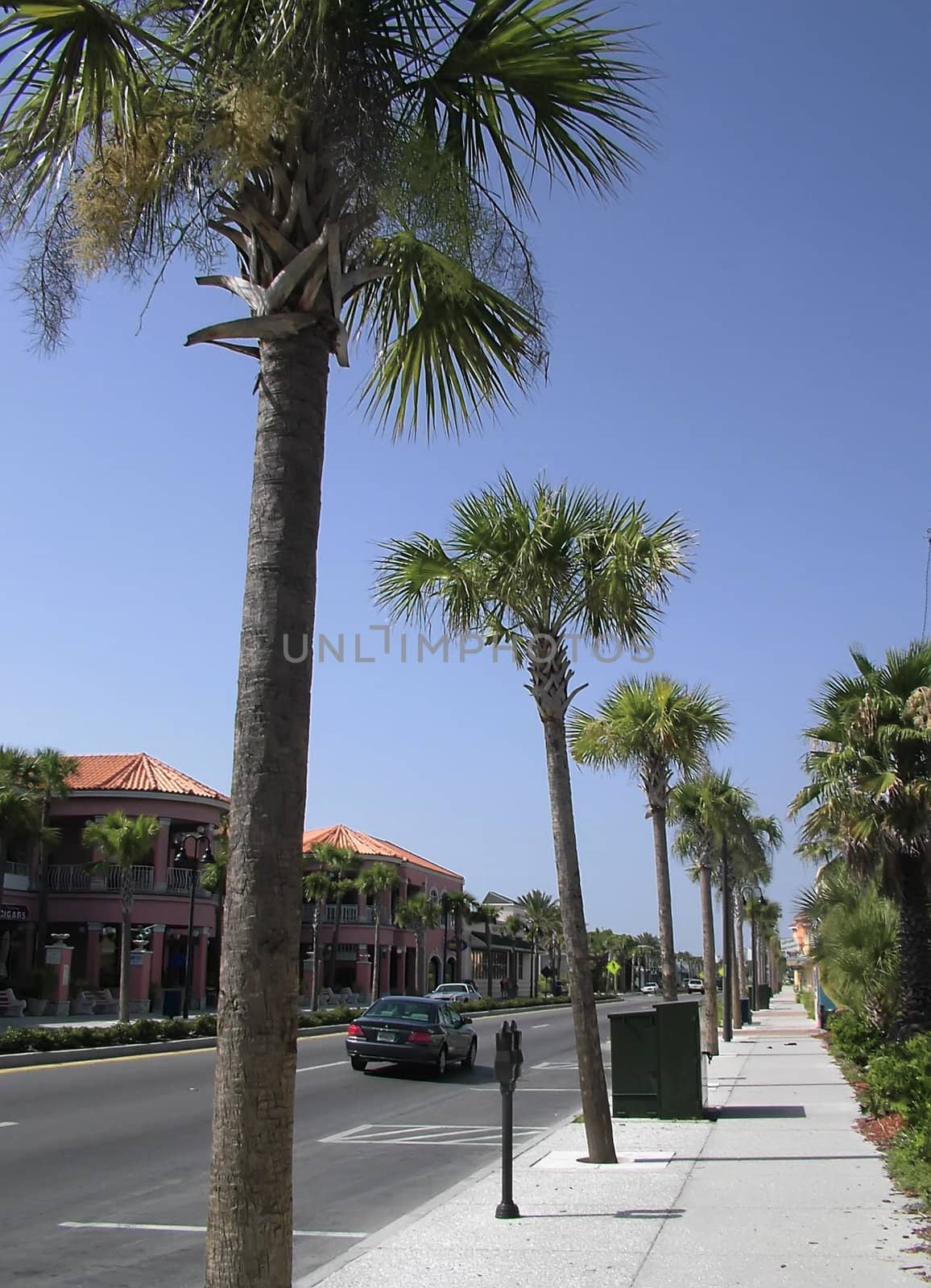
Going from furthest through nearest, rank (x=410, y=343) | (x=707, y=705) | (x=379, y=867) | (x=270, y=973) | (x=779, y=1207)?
(x=379, y=867)
(x=707, y=705)
(x=779, y=1207)
(x=410, y=343)
(x=270, y=973)

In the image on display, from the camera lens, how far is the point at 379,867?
59.4 meters

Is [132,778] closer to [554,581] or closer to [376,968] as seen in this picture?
[376,968]

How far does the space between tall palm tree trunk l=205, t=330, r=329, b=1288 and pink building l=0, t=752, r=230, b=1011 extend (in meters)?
41.9

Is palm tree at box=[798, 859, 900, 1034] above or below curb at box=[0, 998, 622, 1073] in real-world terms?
above

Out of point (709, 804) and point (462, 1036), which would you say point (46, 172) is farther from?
point (709, 804)

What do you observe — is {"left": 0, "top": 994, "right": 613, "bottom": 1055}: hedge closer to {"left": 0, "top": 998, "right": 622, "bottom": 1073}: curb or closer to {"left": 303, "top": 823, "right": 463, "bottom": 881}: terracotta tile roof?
{"left": 0, "top": 998, "right": 622, "bottom": 1073}: curb

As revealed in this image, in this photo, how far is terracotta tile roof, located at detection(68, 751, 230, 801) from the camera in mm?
46875

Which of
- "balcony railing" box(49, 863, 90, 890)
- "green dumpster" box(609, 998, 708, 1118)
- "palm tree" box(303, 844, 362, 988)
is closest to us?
"green dumpster" box(609, 998, 708, 1118)

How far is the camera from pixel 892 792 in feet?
50.5

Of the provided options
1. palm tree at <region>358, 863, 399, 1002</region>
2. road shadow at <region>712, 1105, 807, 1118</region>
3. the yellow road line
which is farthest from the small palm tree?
road shadow at <region>712, 1105, 807, 1118</region>

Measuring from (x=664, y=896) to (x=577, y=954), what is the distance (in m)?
9.06

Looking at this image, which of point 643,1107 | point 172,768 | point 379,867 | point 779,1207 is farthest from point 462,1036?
point 379,867

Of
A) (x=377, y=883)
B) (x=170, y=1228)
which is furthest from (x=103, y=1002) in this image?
(x=170, y=1228)

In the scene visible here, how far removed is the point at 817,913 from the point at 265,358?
24602 mm
